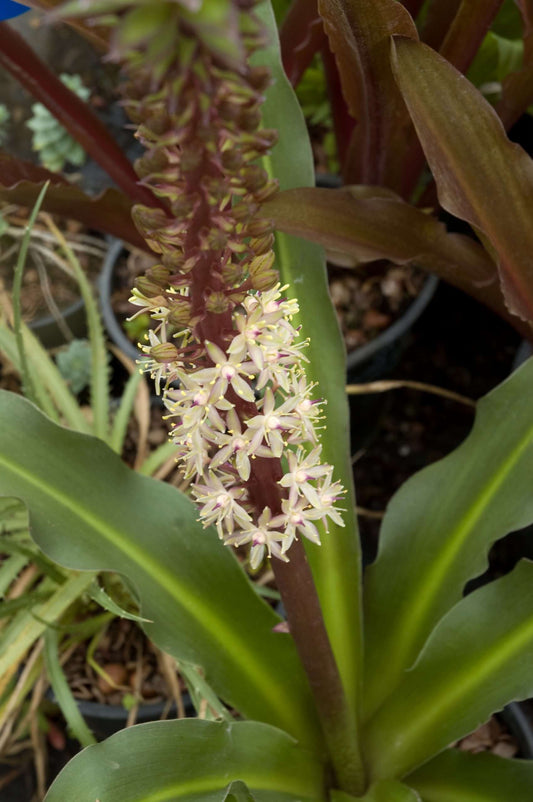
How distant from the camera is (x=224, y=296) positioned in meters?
0.54

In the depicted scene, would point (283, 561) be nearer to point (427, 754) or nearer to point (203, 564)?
point (203, 564)

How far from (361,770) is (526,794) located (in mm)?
180

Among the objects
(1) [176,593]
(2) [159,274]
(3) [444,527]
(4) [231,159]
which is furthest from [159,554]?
(4) [231,159]

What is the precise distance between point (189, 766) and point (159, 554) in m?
0.22

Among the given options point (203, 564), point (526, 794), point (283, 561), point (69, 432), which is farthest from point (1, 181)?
point (526, 794)

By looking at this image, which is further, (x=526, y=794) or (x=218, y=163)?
(x=526, y=794)

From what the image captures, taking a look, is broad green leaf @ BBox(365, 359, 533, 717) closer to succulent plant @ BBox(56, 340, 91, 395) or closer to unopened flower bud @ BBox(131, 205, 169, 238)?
unopened flower bud @ BBox(131, 205, 169, 238)

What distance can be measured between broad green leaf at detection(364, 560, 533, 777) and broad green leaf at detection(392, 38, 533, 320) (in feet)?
1.16

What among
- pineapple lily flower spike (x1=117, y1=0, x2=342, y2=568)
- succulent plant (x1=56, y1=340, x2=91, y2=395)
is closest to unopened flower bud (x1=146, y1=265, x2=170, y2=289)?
pineapple lily flower spike (x1=117, y1=0, x2=342, y2=568)

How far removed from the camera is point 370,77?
104 cm

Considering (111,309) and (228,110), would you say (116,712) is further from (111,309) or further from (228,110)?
(228,110)

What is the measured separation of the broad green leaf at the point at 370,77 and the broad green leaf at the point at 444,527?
0.42m

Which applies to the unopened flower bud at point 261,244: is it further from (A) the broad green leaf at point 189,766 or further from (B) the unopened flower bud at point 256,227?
(A) the broad green leaf at point 189,766

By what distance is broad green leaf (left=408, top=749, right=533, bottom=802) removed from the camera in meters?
0.85
